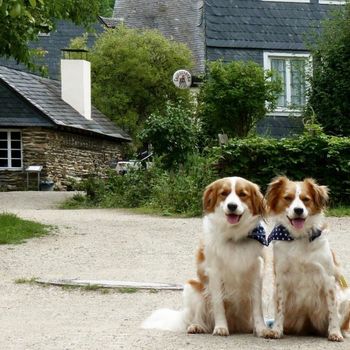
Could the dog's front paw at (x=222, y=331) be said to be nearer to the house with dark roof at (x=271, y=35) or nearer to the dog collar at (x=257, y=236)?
the dog collar at (x=257, y=236)

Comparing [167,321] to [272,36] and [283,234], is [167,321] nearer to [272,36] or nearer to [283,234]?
[283,234]

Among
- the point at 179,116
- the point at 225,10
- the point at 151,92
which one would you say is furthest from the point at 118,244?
the point at 151,92

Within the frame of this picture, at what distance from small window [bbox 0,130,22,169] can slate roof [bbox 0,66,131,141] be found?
31.9 inches

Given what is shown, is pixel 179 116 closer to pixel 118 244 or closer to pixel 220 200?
pixel 118 244

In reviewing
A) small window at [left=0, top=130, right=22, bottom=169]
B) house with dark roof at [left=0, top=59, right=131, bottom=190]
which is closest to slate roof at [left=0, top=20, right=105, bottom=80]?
house with dark roof at [left=0, top=59, right=131, bottom=190]

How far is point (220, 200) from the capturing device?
26.0 feet

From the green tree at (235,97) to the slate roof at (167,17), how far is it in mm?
22963

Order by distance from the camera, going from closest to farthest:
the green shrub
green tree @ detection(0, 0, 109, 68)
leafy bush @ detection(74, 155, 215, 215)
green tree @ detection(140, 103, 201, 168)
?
green tree @ detection(0, 0, 109, 68)
the green shrub
leafy bush @ detection(74, 155, 215, 215)
green tree @ detection(140, 103, 201, 168)

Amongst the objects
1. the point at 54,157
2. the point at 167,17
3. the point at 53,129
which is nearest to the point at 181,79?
the point at 53,129

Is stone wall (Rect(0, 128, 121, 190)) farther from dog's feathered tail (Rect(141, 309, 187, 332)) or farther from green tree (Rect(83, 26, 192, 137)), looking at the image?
dog's feathered tail (Rect(141, 309, 187, 332))

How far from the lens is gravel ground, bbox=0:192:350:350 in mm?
8070

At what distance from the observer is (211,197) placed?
7.98 m

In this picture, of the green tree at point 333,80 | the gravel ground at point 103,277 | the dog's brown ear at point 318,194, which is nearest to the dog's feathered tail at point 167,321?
the gravel ground at point 103,277

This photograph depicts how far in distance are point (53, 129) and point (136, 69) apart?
184 inches
